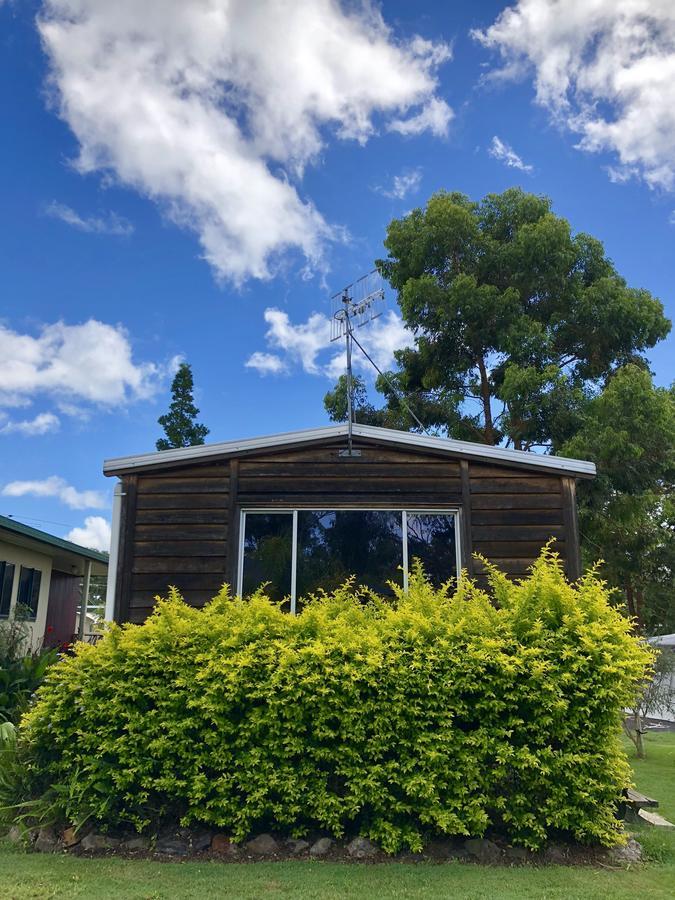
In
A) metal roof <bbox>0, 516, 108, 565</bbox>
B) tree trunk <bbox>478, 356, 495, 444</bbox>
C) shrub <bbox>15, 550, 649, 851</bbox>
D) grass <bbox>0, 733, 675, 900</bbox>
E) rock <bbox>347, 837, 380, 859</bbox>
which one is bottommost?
grass <bbox>0, 733, 675, 900</bbox>

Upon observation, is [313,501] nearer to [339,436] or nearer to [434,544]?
[339,436]

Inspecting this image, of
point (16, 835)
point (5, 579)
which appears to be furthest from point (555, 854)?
point (5, 579)

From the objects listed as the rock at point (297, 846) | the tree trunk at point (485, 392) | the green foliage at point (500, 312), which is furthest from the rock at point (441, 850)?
the tree trunk at point (485, 392)

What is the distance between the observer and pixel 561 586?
14.9ft

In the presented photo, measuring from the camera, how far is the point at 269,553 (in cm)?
656

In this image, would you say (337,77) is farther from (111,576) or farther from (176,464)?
(111,576)

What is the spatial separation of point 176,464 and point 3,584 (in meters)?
8.35

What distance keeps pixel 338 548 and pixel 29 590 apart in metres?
10.5

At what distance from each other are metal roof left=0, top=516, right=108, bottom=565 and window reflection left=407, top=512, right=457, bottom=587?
8022 mm

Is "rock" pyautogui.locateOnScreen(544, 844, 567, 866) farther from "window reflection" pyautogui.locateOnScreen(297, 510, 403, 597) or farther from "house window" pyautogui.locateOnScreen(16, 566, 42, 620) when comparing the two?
"house window" pyautogui.locateOnScreen(16, 566, 42, 620)

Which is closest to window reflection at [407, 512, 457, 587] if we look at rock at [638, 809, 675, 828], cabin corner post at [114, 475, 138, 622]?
rock at [638, 809, 675, 828]

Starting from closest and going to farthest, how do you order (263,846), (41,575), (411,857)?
(411,857)
(263,846)
(41,575)

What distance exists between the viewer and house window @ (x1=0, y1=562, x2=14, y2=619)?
12.9 metres

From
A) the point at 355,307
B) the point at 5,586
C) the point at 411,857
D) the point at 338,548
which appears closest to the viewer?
the point at 411,857
